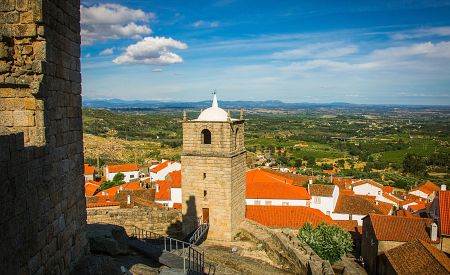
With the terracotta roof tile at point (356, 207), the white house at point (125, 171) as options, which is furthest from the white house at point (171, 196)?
the white house at point (125, 171)

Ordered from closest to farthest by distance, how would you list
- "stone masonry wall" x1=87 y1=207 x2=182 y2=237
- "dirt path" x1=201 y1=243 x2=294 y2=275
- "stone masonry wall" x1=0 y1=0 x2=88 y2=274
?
"stone masonry wall" x1=0 y1=0 x2=88 y2=274 < "dirt path" x1=201 y1=243 x2=294 y2=275 < "stone masonry wall" x1=87 y1=207 x2=182 y2=237

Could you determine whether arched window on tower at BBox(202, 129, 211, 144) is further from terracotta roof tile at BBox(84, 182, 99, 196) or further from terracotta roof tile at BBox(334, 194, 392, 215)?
terracotta roof tile at BBox(84, 182, 99, 196)

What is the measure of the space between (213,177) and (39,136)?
10997 millimetres

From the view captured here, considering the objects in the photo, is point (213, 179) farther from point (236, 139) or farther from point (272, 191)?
point (272, 191)

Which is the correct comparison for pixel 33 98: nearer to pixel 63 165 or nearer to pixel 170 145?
pixel 63 165

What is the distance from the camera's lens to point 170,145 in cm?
8762

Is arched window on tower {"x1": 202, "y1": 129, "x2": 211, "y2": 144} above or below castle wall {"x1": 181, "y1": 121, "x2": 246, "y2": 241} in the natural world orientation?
above

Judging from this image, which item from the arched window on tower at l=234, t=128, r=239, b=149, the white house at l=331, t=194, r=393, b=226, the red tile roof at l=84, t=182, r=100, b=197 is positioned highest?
the arched window on tower at l=234, t=128, r=239, b=149

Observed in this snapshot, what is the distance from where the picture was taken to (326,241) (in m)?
20.2

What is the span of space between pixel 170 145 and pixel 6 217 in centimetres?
8520

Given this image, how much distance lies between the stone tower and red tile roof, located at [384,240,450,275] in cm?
890

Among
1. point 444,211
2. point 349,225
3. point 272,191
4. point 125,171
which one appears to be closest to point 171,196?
point 272,191

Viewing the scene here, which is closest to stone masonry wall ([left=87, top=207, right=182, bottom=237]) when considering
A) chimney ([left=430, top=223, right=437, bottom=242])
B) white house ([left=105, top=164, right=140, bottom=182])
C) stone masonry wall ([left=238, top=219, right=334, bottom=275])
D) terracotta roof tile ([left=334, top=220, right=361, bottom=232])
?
stone masonry wall ([left=238, top=219, right=334, bottom=275])

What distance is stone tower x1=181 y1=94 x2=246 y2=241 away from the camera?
48.4 ft
